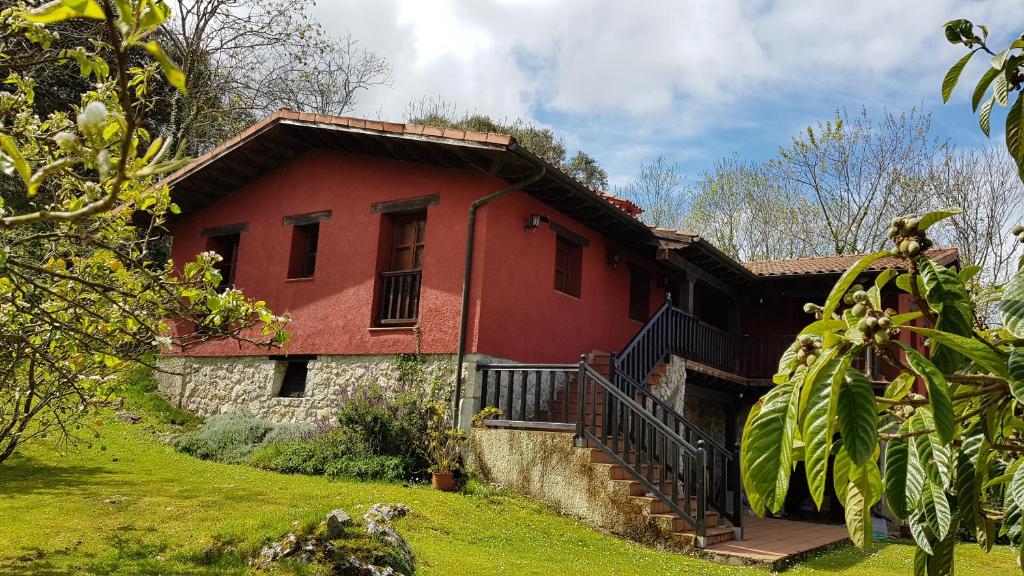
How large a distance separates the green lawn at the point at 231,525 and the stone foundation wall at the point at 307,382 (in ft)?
5.81

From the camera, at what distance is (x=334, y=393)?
1214 centimetres

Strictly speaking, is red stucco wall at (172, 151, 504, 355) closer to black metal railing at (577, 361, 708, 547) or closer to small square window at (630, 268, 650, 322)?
black metal railing at (577, 361, 708, 547)

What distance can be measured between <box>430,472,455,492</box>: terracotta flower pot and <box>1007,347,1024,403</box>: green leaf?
8858 mm

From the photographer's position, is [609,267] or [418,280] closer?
[418,280]

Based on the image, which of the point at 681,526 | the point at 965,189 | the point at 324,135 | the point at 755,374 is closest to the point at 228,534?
the point at 681,526

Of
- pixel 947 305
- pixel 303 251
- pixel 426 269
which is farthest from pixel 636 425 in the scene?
pixel 947 305

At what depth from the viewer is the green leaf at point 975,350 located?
46.2 inches

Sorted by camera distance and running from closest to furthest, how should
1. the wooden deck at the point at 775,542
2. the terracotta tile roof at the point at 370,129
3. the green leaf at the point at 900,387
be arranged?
the green leaf at the point at 900,387
the wooden deck at the point at 775,542
the terracotta tile roof at the point at 370,129

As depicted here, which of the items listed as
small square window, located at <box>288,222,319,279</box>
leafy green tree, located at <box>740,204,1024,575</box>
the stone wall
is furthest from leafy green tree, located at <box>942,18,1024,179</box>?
small square window, located at <box>288,222,319,279</box>

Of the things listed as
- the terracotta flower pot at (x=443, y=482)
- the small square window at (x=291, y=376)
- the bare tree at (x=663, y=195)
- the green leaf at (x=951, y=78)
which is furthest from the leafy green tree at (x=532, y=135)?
the green leaf at (x=951, y=78)

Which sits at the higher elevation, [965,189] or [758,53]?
[965,189]

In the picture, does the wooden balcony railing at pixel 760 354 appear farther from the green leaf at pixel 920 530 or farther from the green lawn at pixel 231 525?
the green leaf at pixel 920 530

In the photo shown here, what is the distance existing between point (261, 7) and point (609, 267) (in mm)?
13956

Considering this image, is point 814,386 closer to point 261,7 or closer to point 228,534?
point 228,534
